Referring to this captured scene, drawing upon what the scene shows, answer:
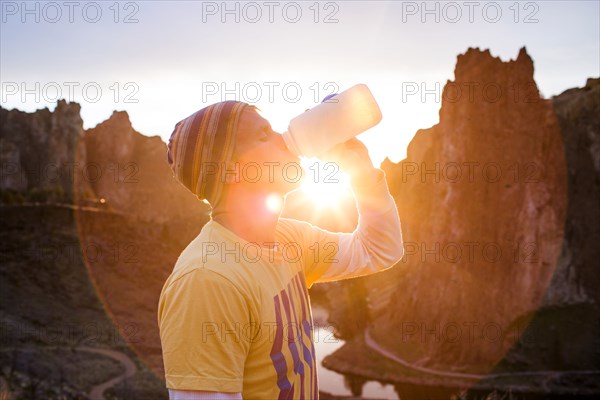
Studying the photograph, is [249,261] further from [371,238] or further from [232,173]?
[371,238]

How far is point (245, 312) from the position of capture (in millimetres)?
1935

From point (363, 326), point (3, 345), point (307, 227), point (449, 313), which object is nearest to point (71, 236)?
point (3, 345)

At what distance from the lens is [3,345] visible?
3045 centimetres

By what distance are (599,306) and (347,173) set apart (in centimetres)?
5459

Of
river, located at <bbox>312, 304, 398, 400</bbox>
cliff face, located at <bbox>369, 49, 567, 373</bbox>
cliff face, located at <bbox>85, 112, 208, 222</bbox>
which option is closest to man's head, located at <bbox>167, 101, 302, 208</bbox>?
river, located at <bbox>312, 304, 398, 400</bbox>

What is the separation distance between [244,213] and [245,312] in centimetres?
48

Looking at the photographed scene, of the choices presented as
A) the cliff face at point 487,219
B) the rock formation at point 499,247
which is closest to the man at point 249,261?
the rock formation at point 499,247

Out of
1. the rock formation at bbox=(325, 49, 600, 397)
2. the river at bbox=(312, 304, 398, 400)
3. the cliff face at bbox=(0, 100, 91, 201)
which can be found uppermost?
the cliff face at bbox=(0, 100, 91, 201)

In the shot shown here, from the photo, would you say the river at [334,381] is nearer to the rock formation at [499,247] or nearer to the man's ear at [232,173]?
the rock formation at [499,247]

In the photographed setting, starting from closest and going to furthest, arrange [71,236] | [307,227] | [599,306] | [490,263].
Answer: [307,227] < [490,263] < [599,306] < [71,236]

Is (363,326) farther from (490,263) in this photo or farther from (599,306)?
(599,306)

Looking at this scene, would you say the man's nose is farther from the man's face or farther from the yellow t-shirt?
the yellow t-shirt

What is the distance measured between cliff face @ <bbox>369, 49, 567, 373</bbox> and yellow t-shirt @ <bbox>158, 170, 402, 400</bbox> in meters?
45.1

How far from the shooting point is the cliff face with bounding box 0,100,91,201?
75.0 meters
